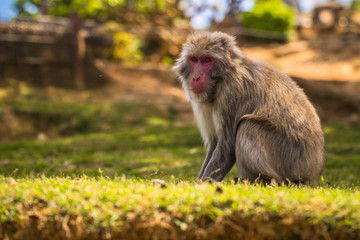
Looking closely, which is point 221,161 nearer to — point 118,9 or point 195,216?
point 195,216

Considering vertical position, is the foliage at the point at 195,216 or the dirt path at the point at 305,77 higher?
the foliage at the point at 195,216

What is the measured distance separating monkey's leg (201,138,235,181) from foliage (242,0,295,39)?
23.0 m

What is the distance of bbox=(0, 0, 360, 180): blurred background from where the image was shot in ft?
42.3

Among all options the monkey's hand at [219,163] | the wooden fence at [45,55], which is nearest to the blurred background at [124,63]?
the wooden fence at [45,55]

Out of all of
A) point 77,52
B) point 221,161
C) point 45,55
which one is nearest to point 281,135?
point 221,161

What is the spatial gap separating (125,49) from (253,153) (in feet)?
60.9

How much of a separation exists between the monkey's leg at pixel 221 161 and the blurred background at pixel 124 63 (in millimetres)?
3545

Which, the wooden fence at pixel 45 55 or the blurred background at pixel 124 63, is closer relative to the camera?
the blurred background at pixel 124 63

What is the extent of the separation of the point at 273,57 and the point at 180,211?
74.4 ft

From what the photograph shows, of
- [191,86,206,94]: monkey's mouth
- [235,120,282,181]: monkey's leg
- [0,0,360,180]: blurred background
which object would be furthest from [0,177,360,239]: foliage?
[0,0,360,180]: blurred background

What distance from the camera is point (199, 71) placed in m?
5.04

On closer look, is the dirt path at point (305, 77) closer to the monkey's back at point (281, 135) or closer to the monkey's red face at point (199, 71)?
the monkey's back at point (281, 135)

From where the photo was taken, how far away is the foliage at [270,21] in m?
27.2

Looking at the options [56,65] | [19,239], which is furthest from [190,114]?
[19,239]
